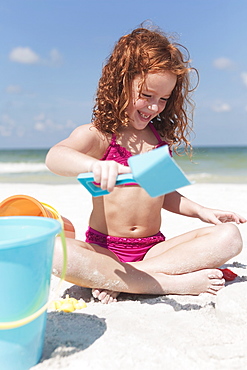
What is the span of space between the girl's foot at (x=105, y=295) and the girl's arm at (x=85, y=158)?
57 centimetres

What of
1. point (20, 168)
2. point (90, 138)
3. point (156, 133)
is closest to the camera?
point (90, 138)

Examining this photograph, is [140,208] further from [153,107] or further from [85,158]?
[85,158]

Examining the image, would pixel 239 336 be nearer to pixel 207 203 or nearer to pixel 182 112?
pixel 182 112

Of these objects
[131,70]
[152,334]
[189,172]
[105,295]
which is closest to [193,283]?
[105,295]

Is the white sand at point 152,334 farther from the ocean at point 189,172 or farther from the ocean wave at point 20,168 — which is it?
the ocean wave at point 20,168

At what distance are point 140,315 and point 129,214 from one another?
0.63m

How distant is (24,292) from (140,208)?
3.62ft

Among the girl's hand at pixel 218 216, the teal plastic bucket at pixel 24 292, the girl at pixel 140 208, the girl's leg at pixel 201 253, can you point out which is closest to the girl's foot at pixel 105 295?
the girl at pixel 140 208

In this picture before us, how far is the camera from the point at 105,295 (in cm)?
176

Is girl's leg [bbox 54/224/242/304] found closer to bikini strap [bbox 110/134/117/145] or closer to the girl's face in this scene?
bikini strap [bbox 110/134/117/145]

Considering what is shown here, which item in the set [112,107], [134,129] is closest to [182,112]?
[134,129]

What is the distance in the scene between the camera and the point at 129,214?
6.85 ft

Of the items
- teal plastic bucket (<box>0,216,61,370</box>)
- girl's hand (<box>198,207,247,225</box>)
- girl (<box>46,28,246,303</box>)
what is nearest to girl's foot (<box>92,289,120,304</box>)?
girl (<box>46,28,246,303</box>)

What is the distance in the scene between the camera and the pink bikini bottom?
2.09 meters
